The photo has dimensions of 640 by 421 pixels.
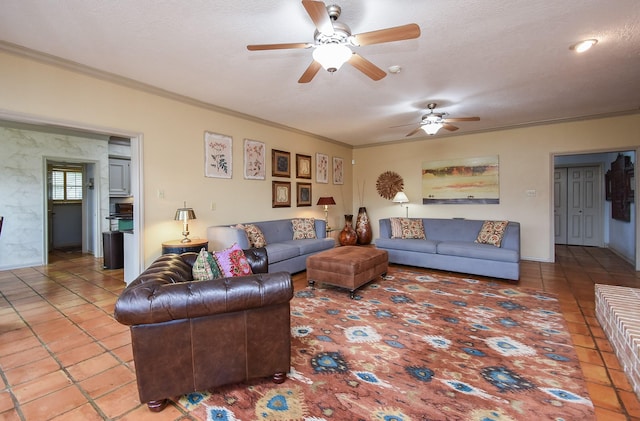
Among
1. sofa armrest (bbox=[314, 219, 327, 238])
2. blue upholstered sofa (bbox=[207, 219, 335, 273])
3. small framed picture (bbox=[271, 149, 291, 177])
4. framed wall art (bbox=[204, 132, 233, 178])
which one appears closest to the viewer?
blue upholstered sofa (bbox=[207, 219, 335, 273])

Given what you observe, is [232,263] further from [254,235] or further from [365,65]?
[254,235]

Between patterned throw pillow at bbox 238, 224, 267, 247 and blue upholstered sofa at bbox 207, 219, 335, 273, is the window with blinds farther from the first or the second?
patterned throw pillow at bbox 238, 224, 267, 247

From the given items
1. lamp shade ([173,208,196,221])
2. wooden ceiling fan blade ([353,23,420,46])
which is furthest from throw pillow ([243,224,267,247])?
wooden ceiling fan blade ([353,23,420,46])

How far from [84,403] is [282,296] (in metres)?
1.38

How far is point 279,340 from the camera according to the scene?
187 cm

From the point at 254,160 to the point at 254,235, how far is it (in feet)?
4.77

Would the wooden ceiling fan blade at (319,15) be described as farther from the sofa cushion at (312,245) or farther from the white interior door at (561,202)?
the white interior door at (561,202)

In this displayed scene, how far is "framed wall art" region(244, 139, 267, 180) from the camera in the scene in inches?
200

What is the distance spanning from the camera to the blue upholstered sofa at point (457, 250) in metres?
4.30

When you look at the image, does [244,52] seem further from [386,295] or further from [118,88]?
[386,295]

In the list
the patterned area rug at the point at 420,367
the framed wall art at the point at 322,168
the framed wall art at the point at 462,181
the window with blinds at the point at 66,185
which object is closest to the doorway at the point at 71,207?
the window with blinds at the point at 66,185

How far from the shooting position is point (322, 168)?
684 centimetres

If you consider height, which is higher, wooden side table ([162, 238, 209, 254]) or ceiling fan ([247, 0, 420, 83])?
ceiling fan ([247, 0, 420, 83])

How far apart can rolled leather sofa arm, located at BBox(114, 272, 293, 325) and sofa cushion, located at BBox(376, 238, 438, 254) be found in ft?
12.2
